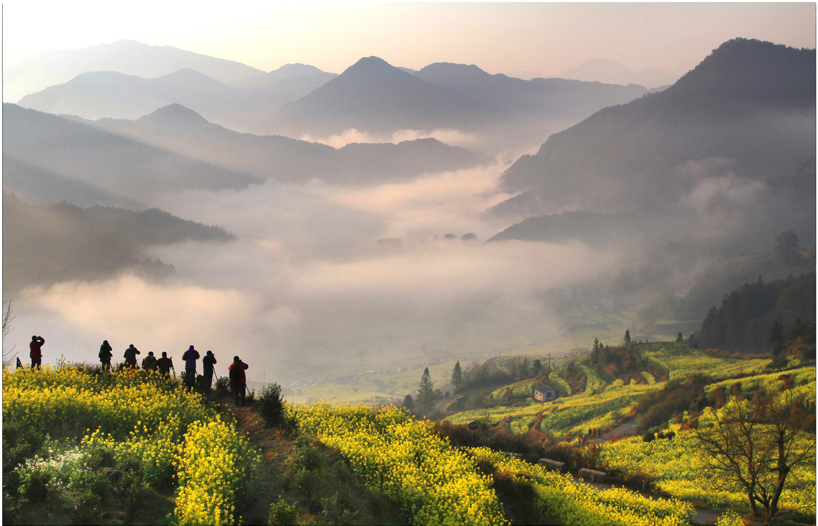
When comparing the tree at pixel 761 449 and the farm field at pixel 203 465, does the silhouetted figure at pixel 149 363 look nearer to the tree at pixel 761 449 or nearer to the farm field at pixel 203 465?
the farm field at pixel 203 465

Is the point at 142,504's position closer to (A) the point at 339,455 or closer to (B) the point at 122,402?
(B) the point at 122,402

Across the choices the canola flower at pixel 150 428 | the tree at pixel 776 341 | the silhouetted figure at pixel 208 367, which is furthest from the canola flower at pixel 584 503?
the tree at pixel 776 341

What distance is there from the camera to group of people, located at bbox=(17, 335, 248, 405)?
23.8 metres

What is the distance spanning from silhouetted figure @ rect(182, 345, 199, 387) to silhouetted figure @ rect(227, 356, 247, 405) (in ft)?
7.71

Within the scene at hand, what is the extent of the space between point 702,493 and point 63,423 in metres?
37.5

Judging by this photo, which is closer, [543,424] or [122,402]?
[122,402]

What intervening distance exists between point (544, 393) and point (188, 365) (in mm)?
153328

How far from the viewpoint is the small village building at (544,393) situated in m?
162

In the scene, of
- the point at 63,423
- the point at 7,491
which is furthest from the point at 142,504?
the point at 63,423

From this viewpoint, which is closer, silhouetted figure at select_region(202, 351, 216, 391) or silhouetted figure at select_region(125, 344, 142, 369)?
silhouetted figure at select_region(202, 351, 216, 391)

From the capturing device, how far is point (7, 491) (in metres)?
16.2

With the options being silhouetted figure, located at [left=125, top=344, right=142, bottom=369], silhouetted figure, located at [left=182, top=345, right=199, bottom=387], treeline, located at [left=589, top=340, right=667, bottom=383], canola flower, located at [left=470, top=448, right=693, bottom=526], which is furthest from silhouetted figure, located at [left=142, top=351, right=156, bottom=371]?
treeline, located at [left=589, top=340, right=667, bottom=383]

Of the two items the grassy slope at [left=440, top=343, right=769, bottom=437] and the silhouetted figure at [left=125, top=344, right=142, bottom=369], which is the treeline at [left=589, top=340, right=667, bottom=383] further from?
the silhouetted figure at [left=125, top=344, right=142, bottom=369]

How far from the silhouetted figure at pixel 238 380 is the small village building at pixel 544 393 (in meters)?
150
